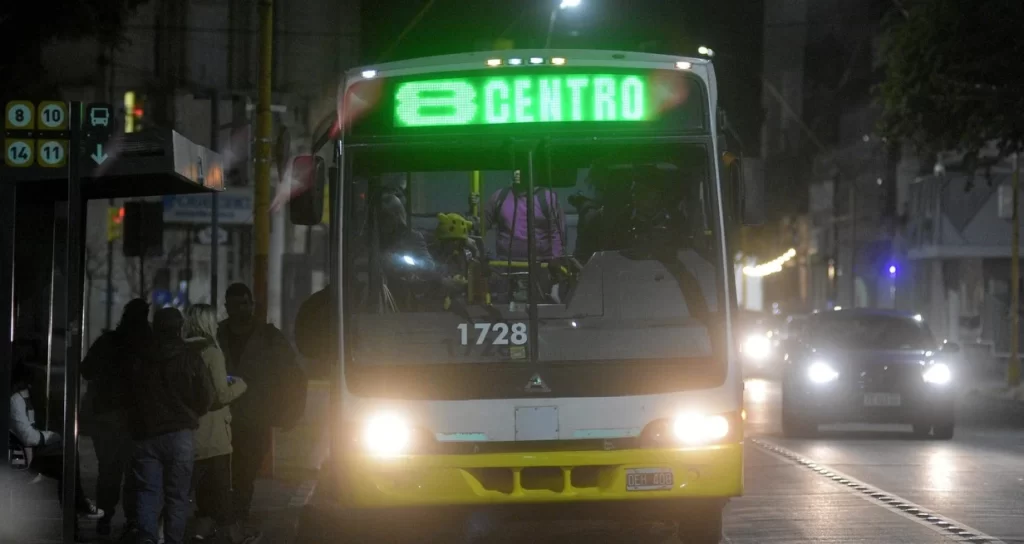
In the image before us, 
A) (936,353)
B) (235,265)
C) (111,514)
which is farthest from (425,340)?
(235,265)

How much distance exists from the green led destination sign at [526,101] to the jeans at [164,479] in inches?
94.2

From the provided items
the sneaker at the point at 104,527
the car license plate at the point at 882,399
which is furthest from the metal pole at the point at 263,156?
the car license plate at the point at 882,399

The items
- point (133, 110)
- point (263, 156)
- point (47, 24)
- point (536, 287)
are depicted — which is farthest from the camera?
point (133, 110)

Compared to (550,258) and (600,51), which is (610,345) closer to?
(550,258)

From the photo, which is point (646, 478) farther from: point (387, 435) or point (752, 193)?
point (752, 193)

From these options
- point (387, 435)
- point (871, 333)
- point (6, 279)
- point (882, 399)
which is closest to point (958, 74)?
point (871, 333)

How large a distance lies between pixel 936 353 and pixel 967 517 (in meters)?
9.64

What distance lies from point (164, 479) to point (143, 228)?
479cm

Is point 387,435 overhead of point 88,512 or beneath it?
overhead

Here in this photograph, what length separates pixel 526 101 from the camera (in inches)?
441

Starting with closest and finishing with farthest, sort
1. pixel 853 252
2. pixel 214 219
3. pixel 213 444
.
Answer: pixel 213 444
pixel 214 219
pixel 853 252

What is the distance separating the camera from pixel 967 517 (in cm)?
1430

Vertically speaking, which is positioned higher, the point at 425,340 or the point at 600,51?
the point at 600,51

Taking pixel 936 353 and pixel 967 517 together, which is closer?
pixel 967 517
